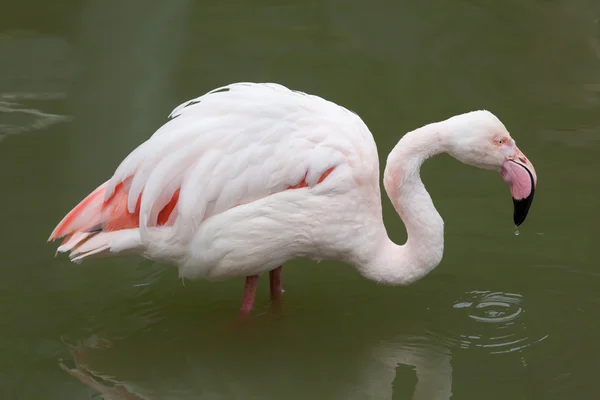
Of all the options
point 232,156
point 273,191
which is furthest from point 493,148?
point 232,156

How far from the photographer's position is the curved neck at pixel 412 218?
16.2ft

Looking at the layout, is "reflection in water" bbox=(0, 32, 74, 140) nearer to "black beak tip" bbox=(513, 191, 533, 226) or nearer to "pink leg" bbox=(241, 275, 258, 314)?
"pink leg" bbox=(241, 275, 258, 314)

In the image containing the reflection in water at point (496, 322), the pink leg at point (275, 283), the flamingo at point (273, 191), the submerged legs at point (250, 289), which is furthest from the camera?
the pink leg at point (275, 283)

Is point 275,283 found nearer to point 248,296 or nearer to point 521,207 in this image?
point 248,296

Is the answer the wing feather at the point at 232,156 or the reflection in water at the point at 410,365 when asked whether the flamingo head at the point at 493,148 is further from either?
the reflection in water at the point at 410,365

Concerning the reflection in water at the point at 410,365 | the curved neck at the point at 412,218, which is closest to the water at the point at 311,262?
the reflection in water at the point at 410,365

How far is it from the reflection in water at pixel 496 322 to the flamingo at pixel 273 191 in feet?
1.37

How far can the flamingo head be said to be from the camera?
4.86 metres

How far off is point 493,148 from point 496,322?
93cm

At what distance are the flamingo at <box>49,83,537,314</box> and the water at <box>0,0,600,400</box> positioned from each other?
0.43 meters

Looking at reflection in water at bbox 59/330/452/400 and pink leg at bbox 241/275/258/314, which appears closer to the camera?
reflection in water at bbox 59/330/452/400

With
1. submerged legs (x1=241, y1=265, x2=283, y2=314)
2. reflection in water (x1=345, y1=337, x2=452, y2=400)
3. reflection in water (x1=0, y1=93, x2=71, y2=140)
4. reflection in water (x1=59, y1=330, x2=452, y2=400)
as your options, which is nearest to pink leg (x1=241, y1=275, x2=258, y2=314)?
submerged legs (x1=241, y1=265, x2=283, y2=314)

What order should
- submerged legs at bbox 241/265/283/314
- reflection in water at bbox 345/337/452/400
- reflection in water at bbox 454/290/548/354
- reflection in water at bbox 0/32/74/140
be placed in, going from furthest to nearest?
reflection in water at bbox 0/32/74/140 → submerged legs at bbox 241/265/283/314 → reflection in water at bbox 454/290/548/354 → reflection in water at bbox 345/337/452/400

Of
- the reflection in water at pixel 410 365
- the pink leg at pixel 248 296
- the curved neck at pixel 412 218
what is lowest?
the reflection in water at pixel 410 365
